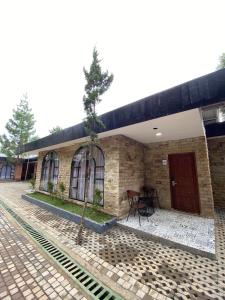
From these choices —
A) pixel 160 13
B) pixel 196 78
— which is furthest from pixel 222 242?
pixel 160 13

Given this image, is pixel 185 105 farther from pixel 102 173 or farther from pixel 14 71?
pixel 14 71

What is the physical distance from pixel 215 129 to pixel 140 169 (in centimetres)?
366

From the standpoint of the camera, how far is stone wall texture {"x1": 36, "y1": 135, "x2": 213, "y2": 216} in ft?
14.8

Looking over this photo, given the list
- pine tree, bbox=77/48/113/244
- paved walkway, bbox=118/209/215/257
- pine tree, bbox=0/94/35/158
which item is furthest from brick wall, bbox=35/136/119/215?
pine tree, bbox=0/94/35/158

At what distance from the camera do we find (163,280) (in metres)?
2.08

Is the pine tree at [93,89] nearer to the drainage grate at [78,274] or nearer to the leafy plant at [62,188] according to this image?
the drainage grate at [78,274]

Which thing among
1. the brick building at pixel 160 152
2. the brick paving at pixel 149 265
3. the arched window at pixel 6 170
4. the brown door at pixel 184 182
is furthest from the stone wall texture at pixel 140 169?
the arched window at pixel 6 170

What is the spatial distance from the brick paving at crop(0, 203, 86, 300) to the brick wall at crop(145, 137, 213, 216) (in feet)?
14.2

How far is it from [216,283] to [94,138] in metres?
3.30

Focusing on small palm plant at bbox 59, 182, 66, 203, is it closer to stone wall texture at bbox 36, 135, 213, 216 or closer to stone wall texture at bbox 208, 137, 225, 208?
stone wall texture at bbox 36, 135, 213, 216

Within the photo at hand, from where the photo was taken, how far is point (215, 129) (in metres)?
5.99

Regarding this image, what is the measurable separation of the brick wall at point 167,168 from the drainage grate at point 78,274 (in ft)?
13.2

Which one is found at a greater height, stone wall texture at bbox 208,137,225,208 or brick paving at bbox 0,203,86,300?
stone wall texture at bbox 208,137,225,208

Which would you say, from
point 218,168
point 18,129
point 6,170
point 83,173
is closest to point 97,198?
point 83,173
